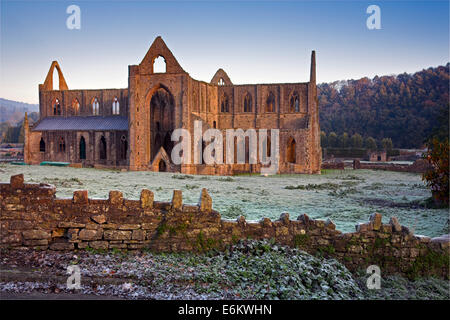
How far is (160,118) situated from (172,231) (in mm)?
37616

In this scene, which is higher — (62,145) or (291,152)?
(62,145)

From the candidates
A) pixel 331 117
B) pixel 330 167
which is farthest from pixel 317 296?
pixel 331 117

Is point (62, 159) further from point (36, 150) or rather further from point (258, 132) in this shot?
point (258, 132)

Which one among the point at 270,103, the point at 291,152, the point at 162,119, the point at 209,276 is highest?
the point at 270,103

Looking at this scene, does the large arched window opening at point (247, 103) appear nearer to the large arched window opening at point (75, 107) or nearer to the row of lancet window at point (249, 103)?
the row of lancet window at point (249, 103)

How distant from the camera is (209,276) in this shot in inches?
282

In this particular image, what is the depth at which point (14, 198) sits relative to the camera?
8078 millimetres

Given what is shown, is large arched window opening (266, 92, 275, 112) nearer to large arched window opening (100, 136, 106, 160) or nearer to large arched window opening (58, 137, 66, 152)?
large arched window opening (100, 136, 106, 160)

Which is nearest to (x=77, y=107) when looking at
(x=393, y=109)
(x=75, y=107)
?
(x=75, y=107)

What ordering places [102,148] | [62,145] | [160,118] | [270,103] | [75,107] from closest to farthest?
[160,118]
[102,148]
[62,145]
[270,103]
[75,107]

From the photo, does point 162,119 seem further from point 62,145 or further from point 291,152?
point 291,152

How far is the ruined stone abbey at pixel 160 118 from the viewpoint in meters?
38.5

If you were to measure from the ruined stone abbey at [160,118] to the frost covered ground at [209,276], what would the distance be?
30.3 metres
